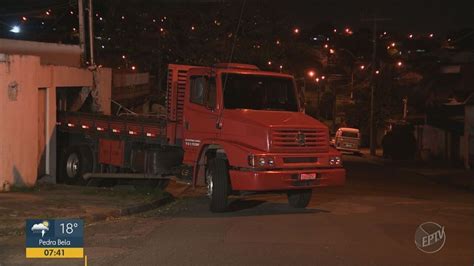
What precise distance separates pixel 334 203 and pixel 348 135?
3563 cm

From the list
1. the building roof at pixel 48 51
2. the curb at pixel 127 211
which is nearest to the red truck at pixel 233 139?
the curb at pixel 127 211

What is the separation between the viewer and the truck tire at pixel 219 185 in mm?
12383

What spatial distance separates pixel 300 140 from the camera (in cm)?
1225

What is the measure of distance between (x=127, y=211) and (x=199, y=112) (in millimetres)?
2607

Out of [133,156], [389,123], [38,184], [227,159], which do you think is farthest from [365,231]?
[389,123]

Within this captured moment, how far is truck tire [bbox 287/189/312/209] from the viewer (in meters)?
13.3

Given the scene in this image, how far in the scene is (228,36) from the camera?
39812 mm

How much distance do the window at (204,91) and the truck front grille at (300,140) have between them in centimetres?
175

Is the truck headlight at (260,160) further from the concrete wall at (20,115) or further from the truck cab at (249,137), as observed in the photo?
the concrete wall at (20,115)

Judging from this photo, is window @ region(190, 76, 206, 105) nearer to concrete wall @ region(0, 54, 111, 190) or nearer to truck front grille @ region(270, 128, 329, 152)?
truck front grille @ region(270, 128, 329, 152)

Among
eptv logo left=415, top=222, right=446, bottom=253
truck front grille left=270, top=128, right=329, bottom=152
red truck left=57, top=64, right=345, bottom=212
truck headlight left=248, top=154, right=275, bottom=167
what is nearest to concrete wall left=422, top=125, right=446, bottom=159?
red truck left=57, top=64, right=345, bottom=212

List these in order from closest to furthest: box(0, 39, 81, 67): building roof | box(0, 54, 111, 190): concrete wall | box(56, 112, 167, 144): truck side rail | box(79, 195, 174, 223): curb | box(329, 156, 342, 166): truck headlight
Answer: box(79, 195, 174, 223): curb < box(329, 156, 342, 166): truck headlight < box(0, 54, 111, 190): concrete wall < box(56, 112, 167, 144): truck side rail < box(0, 39, 81, 67): building roof

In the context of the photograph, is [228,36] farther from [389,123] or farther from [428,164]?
[389,123]

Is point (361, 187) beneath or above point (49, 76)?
beneath
